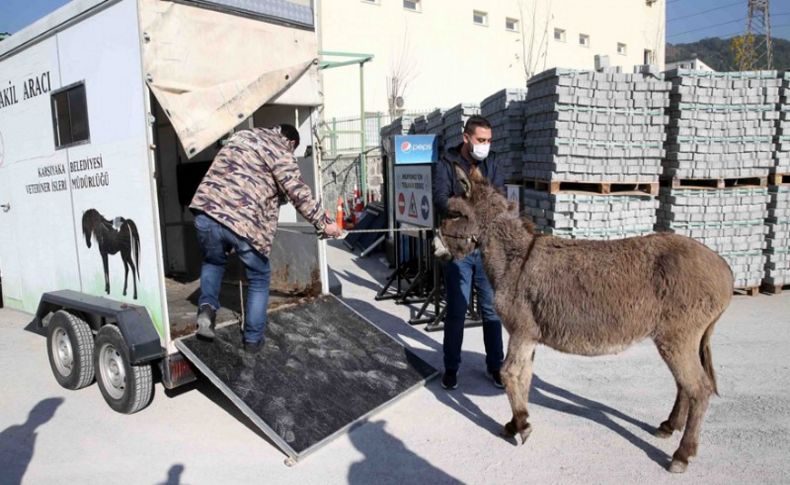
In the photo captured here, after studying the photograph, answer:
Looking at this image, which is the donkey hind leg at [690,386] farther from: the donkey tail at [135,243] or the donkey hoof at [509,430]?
the donkey tail at [135,243]

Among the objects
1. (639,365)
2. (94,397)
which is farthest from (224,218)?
(639,365)

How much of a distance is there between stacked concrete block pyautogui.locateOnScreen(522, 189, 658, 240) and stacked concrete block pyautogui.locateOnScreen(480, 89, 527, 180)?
94 centimetres

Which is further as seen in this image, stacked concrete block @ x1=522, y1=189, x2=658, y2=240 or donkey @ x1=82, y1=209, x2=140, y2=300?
stacked concrete block @ x1=522, y1=189, x2=658, y2=240

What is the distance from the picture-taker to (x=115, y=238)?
16.1 feet

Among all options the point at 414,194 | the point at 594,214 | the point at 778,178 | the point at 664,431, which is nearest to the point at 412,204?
the point at 414,194

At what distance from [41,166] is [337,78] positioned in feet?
67.6

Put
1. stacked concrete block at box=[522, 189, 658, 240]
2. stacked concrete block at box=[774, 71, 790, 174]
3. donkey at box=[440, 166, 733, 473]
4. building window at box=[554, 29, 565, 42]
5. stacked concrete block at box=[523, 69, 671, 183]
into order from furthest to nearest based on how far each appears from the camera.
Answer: building window at box=[554, 29, 565, 42]
stacked concrete block at box=[774, 71, 790, 174]
stacked concrete block at box=[522, 189, 658, 240]
stacked concrete block at box=[523, 69, 671, 183]
donkey at box=[440, 166, 733, 473]

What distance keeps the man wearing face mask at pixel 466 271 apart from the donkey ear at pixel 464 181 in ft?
0.75

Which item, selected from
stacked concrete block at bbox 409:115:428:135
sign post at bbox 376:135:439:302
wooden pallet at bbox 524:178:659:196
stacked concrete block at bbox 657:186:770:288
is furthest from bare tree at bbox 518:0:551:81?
wooden pallet at bbox 524:178:659:196

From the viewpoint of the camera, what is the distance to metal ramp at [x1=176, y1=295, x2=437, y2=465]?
4176 millimetres

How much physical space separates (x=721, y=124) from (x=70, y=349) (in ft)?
28.5

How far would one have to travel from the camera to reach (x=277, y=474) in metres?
3.85

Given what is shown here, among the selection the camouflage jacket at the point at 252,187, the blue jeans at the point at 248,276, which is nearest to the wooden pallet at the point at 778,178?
the camouflage jacket at the point at 252,187

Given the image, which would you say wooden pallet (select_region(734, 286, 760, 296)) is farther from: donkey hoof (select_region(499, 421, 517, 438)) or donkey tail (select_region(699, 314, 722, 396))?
donkey hoof (select_region(499, 421, 517, 438))
